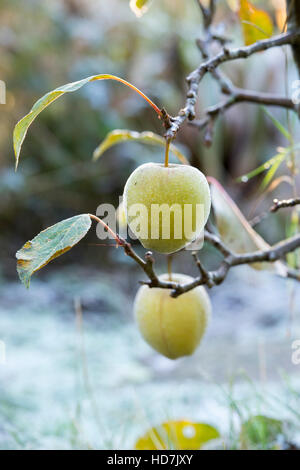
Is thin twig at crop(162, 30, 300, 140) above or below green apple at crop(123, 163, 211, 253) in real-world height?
above

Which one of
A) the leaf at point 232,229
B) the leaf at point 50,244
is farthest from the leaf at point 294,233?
the leaf at point 50,244

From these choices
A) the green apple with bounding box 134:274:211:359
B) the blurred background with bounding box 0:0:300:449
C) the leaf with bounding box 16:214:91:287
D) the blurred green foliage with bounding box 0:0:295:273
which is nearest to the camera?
the leaf with bounding box 16:214:91:287

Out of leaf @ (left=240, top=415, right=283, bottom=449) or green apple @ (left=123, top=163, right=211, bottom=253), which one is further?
leaf @ (left=240, top=415, right=283, bottom=449)

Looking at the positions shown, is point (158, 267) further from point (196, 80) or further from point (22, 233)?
point (196, 80)

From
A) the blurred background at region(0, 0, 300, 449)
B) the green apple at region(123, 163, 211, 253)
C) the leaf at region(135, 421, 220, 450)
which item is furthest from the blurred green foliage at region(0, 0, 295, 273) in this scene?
the green apple at region(123, 163, 211, 253)

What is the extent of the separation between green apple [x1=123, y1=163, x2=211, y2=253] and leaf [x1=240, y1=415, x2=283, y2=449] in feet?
0.96

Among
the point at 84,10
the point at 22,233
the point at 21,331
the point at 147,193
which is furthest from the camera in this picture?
the point at 84,10

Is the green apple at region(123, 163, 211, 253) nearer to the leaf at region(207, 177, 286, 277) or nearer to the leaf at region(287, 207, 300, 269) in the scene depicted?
the leaf at region(207, 177, 286, 277)

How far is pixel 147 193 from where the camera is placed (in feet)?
0.86

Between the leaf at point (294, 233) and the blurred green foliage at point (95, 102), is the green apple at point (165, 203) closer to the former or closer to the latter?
the leaf at point (294, 233)

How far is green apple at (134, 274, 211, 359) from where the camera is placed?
38cm

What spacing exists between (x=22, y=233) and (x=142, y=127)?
1.96 feet
